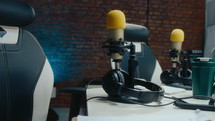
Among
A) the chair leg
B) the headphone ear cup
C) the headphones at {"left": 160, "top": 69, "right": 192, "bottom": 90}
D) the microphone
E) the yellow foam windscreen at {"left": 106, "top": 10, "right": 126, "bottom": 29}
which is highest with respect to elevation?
the yellow foam windscreen at {"left": 106, "top": 10, "right": 126, "bottom": 29}

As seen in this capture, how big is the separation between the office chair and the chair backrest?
0.95 metres

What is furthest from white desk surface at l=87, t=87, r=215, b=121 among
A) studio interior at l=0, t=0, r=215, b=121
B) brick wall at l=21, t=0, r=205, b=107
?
brick wall at l=21, t=0, r=205, b=107

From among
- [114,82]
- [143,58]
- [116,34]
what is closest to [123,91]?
[114,82]

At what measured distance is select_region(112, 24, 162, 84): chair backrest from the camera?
1823 millimetres

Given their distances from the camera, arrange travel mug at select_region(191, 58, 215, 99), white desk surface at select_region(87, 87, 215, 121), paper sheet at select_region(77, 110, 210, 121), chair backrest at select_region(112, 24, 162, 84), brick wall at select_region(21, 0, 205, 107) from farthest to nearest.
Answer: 1. brick wall at select_region(21, 0, 205, 107)
2. chair backrest at select_region(112, 24, 162, 84)
3. travel mug at select_region(191, 58, 215, 99)
4. white desk surface at select_region(87, 87, 215, 121)
5. paper sheet at select_region(77, 110, 210, 121)

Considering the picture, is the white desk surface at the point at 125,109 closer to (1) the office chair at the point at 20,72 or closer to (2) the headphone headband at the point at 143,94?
(2) the headphone headband at the point at 143,94

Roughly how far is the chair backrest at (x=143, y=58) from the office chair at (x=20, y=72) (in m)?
0.95

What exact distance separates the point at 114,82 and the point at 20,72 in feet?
1.32

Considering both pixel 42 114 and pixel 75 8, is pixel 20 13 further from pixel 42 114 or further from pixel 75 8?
pixel 75 8

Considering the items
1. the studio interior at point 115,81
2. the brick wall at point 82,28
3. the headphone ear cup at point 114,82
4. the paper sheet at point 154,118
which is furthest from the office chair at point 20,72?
the brick wall at point 82,28

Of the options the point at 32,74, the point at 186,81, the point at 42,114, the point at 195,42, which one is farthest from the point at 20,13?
the point at 195,42

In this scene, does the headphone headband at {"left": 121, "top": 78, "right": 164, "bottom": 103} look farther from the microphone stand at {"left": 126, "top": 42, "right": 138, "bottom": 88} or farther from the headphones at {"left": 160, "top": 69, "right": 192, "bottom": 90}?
the headphones at {"left": 160, "top": 69, "right": 192, "bottom": 90}

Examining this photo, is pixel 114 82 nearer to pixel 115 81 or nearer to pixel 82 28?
pixel 115 81

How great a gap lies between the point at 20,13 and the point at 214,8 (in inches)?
80.9
